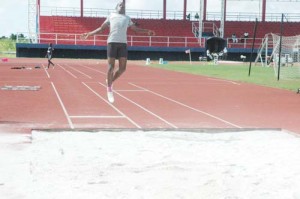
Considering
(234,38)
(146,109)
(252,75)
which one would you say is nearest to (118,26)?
(146,109)

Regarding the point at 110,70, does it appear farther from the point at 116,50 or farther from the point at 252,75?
the point at 252,75

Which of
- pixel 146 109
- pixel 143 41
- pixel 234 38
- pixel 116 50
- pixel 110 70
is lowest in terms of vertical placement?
pixel 146 109

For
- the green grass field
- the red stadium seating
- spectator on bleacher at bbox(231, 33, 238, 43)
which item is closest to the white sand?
the green grass field

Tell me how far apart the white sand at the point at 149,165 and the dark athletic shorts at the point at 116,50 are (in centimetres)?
199

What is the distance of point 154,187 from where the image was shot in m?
5.00

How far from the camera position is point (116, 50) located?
960 cm

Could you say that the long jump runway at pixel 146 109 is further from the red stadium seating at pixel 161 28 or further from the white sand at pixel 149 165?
the red stadium seating at pixel 161 28

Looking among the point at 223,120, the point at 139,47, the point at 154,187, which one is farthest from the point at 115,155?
the point at 139,47

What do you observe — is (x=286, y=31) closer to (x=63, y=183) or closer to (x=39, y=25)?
(x=39, y=25)

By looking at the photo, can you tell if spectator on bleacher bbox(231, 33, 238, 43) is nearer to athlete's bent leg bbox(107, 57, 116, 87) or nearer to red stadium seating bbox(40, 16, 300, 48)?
red stadium seating bbox(40, 16, 300, 48)

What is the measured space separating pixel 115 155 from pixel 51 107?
611 cm

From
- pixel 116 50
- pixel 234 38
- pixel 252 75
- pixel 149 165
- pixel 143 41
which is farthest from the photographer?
pixel 234 38

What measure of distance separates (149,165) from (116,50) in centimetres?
406

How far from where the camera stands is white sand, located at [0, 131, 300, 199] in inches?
191
